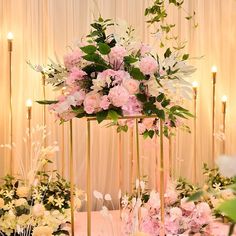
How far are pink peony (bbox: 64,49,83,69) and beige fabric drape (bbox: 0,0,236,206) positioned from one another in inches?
104

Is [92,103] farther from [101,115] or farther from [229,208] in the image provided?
[229,208]

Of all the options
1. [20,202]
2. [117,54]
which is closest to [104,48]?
[117,54]

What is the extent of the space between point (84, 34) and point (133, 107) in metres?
2.99

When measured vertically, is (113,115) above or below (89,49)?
below

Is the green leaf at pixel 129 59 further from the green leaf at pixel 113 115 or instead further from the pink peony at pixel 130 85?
the green leaf at pixel 113 115

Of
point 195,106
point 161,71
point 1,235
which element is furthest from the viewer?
point 195,106

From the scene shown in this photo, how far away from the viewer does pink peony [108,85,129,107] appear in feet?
4.89

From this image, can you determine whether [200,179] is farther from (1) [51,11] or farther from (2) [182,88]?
(2) [182,88]

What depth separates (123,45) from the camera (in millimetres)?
1586

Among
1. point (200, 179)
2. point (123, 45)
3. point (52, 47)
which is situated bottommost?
point (200, 179)

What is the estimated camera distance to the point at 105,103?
59.7 inches

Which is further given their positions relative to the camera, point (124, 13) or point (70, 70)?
point (124, 13)

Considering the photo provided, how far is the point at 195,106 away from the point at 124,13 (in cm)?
106

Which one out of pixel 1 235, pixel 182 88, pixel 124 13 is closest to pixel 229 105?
pixel 124 13
